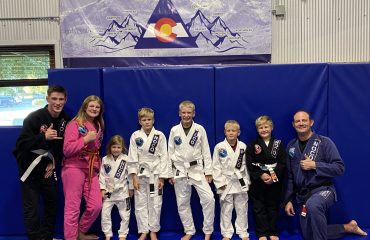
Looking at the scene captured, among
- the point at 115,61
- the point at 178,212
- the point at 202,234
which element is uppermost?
the point at 115,61

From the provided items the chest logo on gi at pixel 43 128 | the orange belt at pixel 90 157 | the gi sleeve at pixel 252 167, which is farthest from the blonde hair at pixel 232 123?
the chest logo on gi at pixel 43 128

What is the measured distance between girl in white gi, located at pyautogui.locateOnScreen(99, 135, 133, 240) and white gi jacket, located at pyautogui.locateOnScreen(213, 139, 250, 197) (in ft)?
3.37

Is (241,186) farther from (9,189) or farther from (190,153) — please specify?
(9,189)

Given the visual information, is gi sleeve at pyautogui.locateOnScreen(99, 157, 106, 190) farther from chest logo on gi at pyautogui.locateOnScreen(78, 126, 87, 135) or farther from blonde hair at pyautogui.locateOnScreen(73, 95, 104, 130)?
blonde hair at pyautogui.locateOnScreen(73, 95, 104, 130)

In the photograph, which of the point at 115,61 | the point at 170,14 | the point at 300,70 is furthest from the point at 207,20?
the point at 300,70

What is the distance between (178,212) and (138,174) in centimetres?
65

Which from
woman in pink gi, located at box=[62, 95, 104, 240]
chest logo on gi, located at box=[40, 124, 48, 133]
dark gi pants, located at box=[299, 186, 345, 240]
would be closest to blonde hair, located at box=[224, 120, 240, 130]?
dark gi pants, located at box=[299, 186, 345, 240]

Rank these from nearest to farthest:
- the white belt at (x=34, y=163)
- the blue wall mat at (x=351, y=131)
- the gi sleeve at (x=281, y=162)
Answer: the white belt at (x=34, y=163) → the gi sleeve at (x=281, y=162) → the blue wall mat at (x=351, y=131)

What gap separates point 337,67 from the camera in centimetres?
366

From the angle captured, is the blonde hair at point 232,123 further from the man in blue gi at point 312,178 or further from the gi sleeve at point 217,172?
the man in blue gi at point 312,178

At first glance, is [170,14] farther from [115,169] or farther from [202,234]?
[202,234]

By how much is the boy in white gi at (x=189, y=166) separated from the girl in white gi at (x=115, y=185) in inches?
21.5

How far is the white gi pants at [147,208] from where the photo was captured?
11.8 feet

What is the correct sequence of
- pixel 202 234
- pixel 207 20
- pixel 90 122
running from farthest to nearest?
pixel 207 20, pixel 202 234, pixel 90 122
